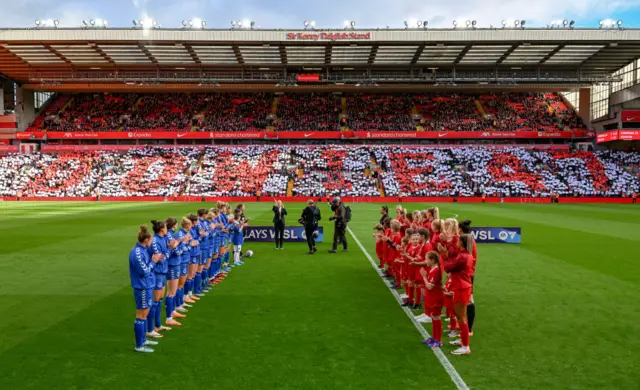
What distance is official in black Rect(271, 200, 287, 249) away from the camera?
16.7m

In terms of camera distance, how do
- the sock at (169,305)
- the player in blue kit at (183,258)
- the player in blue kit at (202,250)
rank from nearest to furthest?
the sock at (169,305) < the player in blue kit at (183,258) < the player in blue kit at (202,250)

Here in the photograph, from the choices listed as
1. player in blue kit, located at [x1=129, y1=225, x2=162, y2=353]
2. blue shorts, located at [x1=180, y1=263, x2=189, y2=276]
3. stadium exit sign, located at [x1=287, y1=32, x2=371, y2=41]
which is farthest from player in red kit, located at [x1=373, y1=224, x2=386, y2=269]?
stadium exit sign, located at [x1=287, y1=32, x2=371, y2=41]

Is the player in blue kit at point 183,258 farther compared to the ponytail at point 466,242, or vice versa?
the player in blue kit at point 183,258

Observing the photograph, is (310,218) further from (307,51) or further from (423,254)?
(307,51)

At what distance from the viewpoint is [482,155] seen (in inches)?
2290

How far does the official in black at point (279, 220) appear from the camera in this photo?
54.9 feet

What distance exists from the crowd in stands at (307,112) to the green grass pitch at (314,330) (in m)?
49.4

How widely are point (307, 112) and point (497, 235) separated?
161ft

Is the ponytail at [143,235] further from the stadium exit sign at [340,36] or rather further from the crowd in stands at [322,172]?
the stadium exit sign at [340,36]

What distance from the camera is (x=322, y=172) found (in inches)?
2175

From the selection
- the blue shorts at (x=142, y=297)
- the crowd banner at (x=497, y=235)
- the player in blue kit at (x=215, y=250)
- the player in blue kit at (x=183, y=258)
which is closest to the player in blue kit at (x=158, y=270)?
the blue shorts at (x=142, y=297)

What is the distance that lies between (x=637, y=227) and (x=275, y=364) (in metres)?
25.0

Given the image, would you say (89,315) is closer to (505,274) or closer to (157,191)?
(505,274)

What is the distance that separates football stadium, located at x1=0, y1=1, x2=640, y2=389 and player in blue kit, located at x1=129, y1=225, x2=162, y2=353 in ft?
0.15
